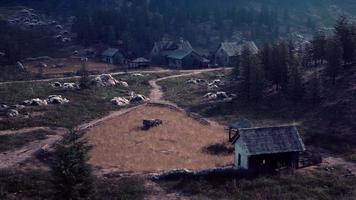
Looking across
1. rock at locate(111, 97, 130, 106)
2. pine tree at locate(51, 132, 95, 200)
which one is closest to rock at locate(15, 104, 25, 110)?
rock at locate(111, 97, 130, 106)

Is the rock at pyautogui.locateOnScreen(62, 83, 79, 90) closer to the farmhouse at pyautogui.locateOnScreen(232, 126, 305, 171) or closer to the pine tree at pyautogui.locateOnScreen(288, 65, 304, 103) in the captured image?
the pine tree at pyautogui.locateOnScreen(288, 65, 304, 103)

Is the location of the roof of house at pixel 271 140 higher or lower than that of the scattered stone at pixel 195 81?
lower

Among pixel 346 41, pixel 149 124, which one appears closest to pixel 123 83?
pixel 149 124

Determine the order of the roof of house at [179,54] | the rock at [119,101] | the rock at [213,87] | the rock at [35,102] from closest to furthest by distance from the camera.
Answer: the rock at [35,102], the rock at [119,101], the rock at [213,87], the roof of house at [179,54]

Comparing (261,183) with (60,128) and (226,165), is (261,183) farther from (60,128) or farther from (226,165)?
(60,128)

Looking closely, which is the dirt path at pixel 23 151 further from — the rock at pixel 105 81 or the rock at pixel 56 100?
the rock at pixel 105 81

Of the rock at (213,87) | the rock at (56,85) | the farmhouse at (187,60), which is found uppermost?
the farmhouse at (187,60)

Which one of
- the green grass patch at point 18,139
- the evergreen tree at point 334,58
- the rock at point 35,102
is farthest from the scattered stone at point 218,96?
the green grass patch at point 18,139
